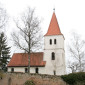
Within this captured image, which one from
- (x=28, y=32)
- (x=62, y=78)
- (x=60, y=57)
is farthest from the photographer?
(x=60, y=57)

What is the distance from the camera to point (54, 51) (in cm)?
3859

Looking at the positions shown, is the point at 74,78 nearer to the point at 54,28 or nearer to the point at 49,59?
the point at 49,59

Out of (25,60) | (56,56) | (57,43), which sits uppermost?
(57,43)

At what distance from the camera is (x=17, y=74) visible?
24.7m

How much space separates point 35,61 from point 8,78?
15018mm

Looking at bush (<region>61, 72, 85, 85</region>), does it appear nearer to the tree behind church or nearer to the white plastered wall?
the white plastered wall

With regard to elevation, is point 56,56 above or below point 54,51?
below

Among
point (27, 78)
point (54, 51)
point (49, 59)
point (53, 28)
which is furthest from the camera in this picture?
point (53, 28)

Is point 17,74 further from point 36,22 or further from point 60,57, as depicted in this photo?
point 60,57

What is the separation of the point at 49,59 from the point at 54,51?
195cm

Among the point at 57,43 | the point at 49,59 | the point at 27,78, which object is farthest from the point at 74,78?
the point at 57,43

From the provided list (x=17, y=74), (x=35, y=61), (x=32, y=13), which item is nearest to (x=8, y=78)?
(x=17, y=74)

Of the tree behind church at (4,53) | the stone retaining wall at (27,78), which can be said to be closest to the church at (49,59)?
the tree behind church at (4,53)

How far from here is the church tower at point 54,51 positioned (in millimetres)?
37406
